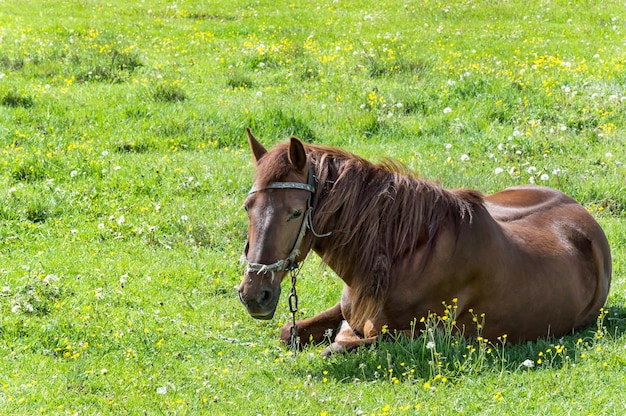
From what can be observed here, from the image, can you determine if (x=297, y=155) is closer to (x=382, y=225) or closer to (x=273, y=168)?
(x=273, y=168)

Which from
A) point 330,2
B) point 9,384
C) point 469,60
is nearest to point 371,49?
point 469,60

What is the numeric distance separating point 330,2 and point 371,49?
6228 mm

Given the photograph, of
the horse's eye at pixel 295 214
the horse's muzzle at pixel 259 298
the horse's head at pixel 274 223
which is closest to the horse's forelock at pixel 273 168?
the horse's head at pixel 274 223

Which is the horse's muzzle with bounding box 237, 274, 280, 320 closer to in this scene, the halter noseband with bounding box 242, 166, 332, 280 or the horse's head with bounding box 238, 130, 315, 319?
the horse's head with bounding box 238, 130, 315, 319

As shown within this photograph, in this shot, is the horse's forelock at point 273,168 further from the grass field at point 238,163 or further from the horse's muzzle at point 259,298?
the grass field at point 238,163

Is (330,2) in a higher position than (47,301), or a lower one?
higher

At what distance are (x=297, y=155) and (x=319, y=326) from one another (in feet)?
5.62

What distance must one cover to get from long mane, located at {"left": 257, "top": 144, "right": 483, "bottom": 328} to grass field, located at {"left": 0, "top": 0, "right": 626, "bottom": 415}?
469 mm

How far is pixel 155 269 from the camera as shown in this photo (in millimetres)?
7973

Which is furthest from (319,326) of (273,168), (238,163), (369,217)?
(238,163)

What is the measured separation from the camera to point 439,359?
5.54 metres

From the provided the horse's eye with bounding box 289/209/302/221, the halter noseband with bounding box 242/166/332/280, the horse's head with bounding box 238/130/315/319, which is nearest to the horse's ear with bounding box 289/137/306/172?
the horse's head with bounding box 238/130/315/319

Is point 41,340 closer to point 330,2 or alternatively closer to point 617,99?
point 617,99

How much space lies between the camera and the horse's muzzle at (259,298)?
17.5 ft
